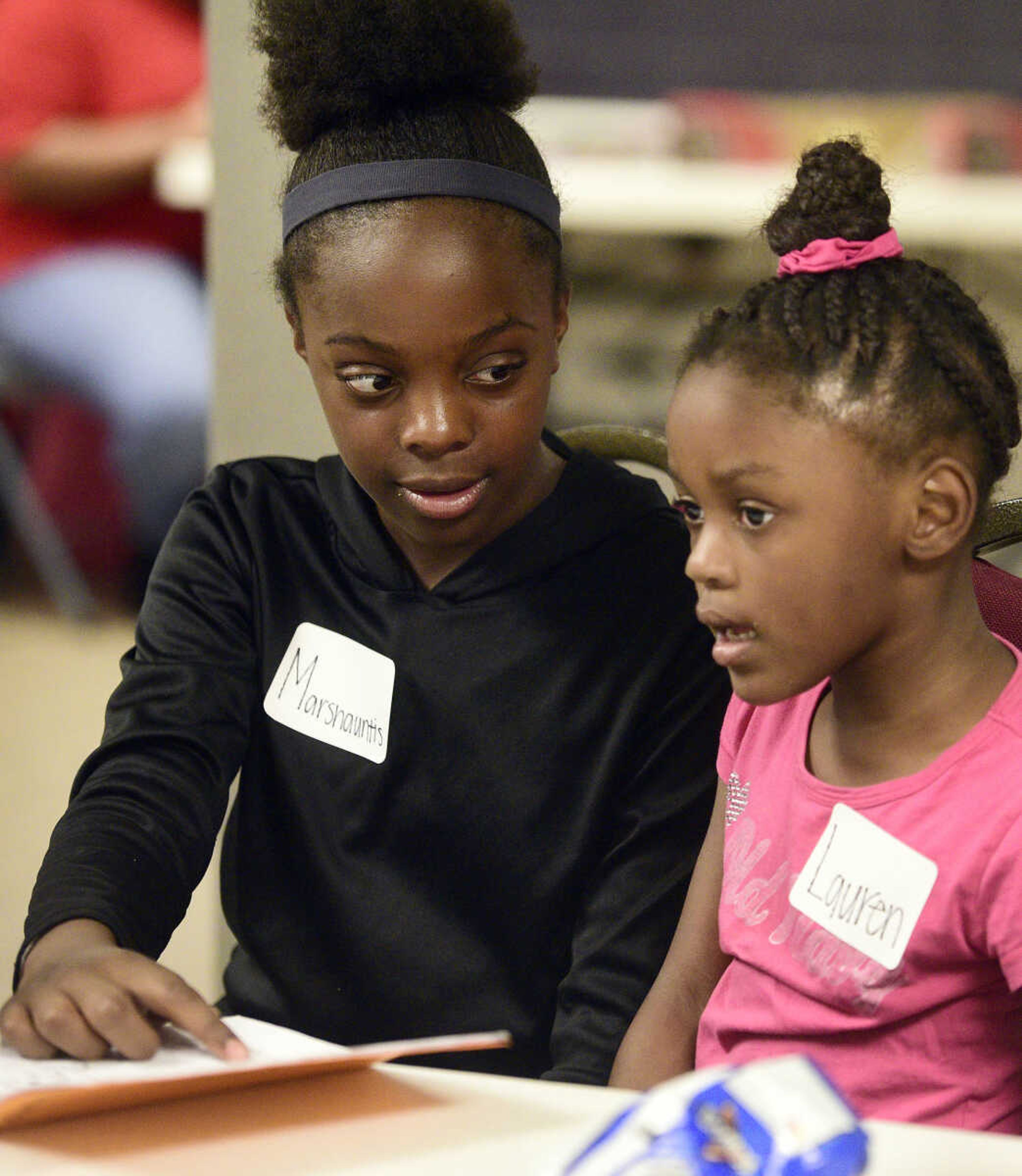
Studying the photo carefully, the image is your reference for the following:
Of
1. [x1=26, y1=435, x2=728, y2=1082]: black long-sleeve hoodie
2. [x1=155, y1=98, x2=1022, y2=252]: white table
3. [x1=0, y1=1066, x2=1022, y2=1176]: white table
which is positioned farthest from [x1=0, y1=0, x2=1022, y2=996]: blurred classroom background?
[x1=0, y1=1066, x2=1022, y2=1176]: white table

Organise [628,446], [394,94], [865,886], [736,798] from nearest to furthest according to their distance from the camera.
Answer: [865,886]
[736,798]
[394,94]
[628,446]

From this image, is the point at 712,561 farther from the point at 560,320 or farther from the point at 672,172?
the point at 672,172

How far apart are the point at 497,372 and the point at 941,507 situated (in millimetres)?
358

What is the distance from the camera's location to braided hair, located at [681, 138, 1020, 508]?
93 centimetres

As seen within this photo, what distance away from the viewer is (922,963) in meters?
0.93

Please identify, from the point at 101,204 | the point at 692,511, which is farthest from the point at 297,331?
the point at 101,204

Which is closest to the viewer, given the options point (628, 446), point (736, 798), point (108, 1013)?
point (108, 1013)

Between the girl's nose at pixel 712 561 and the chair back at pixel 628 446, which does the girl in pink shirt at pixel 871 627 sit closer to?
the girl's nose at pixel 712 561

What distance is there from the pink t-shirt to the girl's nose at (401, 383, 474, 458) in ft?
1.09

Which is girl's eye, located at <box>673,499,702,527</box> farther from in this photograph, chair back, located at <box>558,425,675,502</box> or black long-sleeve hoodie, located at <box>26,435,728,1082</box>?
chair back, located at <box>558,425,675,502</box>

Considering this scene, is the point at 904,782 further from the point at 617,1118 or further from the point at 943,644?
the point at 617,1118

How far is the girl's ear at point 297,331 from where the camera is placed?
1.25 m

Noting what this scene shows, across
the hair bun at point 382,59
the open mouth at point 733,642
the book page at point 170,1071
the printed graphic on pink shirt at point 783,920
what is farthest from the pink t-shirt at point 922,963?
the hair bun at point 382,59

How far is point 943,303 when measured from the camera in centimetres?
97
